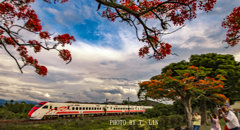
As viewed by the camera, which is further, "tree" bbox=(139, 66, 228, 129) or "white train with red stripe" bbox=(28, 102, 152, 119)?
"white train with red stripe" bbox=(28, 102, 152, 119)

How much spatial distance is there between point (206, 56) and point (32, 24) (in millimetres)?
16680

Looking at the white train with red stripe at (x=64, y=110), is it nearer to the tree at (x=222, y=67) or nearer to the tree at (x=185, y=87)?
the tree at (x=185, y=87)

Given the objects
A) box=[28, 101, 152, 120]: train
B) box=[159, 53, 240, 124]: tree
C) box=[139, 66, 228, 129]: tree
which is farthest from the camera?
box=[28, 101, 152, 120]: train

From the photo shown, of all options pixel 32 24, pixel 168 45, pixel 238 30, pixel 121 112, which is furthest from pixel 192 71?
pixel 121 112

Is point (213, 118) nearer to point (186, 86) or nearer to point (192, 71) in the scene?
point (186, 86)

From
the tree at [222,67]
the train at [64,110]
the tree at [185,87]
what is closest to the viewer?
the tree at [185,87]

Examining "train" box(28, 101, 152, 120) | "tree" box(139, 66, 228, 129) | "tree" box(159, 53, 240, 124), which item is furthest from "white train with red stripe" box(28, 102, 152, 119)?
"tree" box(159, 53, 240, 124)

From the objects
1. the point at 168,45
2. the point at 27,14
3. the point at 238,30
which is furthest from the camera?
the point at 238,30

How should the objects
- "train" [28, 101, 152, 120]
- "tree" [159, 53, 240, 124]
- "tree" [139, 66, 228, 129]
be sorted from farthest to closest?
"train" [28, 101, 152, 120] → "tree" [159, 53, 240, 124] → "tree" [139, 66, 228, 129]

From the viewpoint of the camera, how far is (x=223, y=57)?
1400 cm

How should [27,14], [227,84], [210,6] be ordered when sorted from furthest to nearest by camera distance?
[227,84] → [27,14] → [210,6]

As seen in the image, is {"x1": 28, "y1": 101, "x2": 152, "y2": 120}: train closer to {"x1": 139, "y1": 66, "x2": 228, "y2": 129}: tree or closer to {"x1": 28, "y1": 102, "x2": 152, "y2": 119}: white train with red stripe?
{"x1": 28, "y1": 102, "x2": 152, "y2": 119}: white train with red stripe

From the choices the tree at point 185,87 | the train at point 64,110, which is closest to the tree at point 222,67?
the tree at point 185,87

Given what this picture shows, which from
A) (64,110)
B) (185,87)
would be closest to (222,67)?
(185,87)
